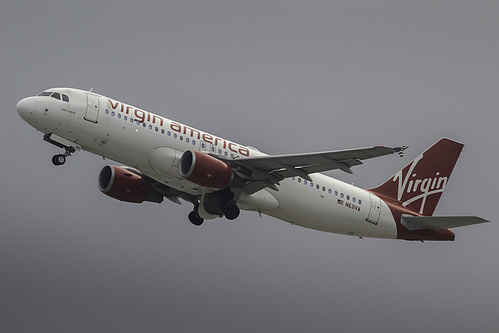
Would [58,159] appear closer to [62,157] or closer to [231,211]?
[62,157]

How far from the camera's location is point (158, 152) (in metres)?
37.3

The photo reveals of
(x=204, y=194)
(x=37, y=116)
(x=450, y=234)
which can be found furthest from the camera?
(x=450, y=234)

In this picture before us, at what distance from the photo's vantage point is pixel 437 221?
4256 cm

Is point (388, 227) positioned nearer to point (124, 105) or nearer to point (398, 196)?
point (398, 196)

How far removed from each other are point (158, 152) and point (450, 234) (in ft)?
55.4

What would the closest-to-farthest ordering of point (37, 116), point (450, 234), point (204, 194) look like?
point (37, 116) < point (204, 194) < point (450, 234)

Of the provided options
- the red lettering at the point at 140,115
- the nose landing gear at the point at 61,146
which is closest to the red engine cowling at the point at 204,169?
the red lettering at the point at 140,115

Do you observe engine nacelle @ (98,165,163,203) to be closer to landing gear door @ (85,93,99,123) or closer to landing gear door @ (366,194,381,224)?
landing gear door @ (85,93,99,123)

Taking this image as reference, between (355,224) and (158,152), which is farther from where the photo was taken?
(355,224)

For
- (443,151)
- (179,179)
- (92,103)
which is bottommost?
(179,179)

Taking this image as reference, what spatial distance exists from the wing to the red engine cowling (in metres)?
1.17

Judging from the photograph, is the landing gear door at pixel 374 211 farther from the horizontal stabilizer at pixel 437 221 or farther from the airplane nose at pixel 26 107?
the airplane nose at pixel 26 107

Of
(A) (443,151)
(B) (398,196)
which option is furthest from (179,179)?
(A) (443,151)

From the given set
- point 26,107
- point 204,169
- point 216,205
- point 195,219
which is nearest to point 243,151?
point 216,205
